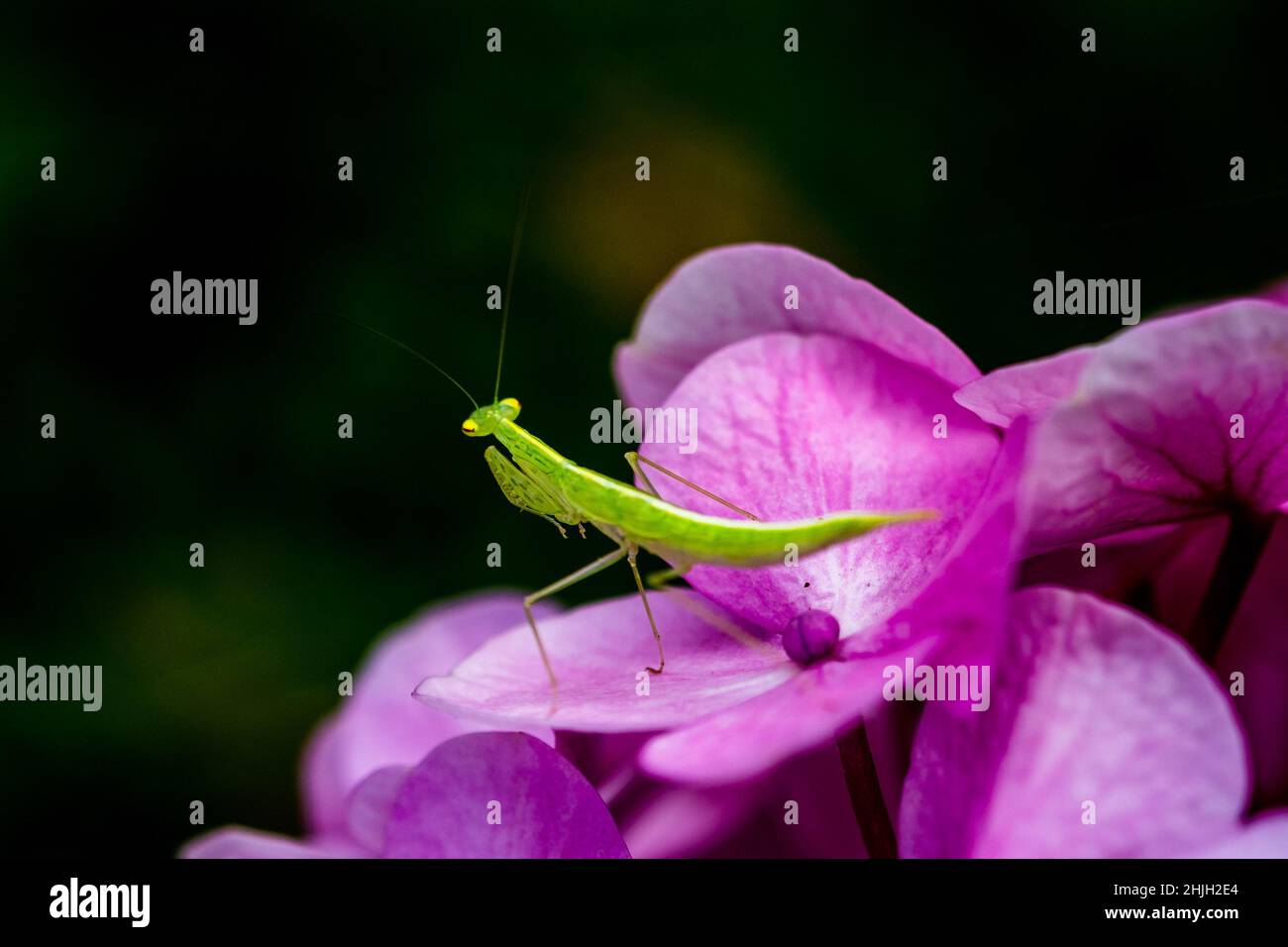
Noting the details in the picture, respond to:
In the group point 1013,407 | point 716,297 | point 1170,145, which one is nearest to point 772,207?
point 1170,145

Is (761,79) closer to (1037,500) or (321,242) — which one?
(321,242)

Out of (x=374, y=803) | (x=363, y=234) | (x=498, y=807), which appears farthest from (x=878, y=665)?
(x=363, y=234)

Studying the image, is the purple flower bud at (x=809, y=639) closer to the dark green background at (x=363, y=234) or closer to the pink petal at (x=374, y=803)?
the pink petal at (x=374, y=803)

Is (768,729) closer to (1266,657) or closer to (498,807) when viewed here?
(498,807)

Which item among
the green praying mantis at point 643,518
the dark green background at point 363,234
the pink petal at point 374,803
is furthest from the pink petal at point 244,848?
the dark green background at point 363,234

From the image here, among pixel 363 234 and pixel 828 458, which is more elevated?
pixel 363 234

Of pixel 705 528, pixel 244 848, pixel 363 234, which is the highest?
pixel 363 234

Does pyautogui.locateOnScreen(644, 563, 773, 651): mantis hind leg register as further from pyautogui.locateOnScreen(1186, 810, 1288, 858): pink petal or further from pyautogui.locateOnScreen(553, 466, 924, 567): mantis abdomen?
pyautogui.locateOnScreen(1186, 810, 1288, 858): pink petal
